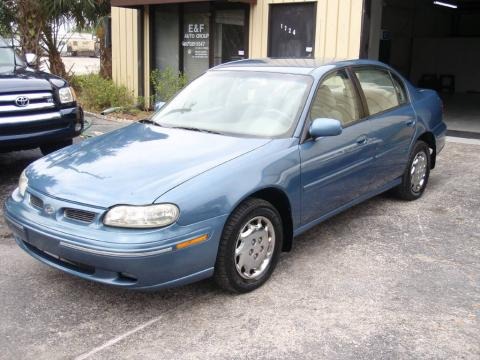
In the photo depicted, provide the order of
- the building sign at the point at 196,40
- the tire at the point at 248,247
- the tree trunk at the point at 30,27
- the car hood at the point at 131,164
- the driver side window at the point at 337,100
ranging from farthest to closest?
the tree trunk at the point at 30,27
the building sign at the point at 196,40
the driver side window at the point at 337,100
the tire at the point at 248,247
the car hood at the point at 131,164

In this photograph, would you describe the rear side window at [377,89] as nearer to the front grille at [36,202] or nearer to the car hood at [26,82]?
the front grille at [36,202]

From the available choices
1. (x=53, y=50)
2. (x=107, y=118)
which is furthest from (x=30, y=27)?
(x=107, y=118)

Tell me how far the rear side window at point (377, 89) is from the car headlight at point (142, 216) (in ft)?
8.41

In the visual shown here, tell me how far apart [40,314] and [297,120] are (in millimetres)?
2302

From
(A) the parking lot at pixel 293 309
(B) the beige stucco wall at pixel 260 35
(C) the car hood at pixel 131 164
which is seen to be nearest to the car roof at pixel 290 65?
(C) the car hood at pixel 131 164

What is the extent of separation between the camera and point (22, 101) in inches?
248

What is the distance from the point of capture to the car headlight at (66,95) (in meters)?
6.76

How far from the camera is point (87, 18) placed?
15.4m

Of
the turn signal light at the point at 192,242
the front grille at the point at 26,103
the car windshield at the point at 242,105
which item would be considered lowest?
the turn signal light at the point at 192,242

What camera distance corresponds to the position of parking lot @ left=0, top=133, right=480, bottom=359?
3193 mm

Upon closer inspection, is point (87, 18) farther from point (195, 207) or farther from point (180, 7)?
point (195, 207)

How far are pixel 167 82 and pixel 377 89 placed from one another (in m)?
7.08

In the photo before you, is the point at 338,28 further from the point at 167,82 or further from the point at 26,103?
the point at 26,103

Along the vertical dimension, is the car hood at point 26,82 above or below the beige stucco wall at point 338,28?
below
